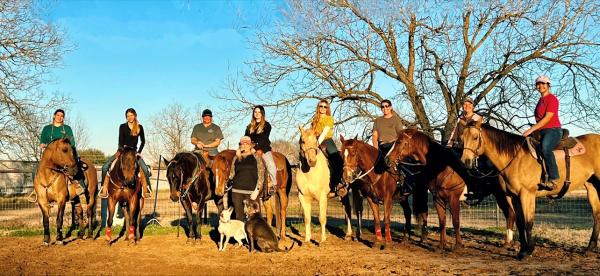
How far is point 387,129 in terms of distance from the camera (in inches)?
433

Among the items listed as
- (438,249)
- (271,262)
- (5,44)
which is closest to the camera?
(271,262)

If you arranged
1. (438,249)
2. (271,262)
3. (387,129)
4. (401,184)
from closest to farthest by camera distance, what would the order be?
(271,262) → (438,249) → (401,184) → (387,129)

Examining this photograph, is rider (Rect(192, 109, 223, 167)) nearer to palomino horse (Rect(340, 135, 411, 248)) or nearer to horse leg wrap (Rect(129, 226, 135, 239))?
horse leg wrap (Rect(129, 226, 135, 239))

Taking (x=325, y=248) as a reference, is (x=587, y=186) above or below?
above

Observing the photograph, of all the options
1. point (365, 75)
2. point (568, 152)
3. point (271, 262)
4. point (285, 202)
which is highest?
point (365, 75)

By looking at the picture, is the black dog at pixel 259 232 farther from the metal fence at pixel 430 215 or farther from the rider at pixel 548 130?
the metal fence at pixel 430 215

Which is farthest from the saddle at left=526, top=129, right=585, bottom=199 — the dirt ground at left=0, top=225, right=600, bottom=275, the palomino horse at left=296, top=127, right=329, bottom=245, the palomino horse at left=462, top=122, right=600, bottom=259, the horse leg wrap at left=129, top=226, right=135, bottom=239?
the horse leg wrap at left=129, top=226, right=135, bottom=239

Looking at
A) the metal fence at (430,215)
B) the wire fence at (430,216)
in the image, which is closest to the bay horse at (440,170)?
the wire fence at (430,216)

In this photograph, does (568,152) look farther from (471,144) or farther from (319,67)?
(319,67)

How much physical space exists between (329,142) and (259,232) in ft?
8.92

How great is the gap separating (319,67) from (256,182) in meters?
8.93

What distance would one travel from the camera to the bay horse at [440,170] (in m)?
9.39

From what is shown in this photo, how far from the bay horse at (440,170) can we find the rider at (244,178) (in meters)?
2.55

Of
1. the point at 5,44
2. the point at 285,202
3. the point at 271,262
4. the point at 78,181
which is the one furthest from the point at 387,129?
the point at 5,44
